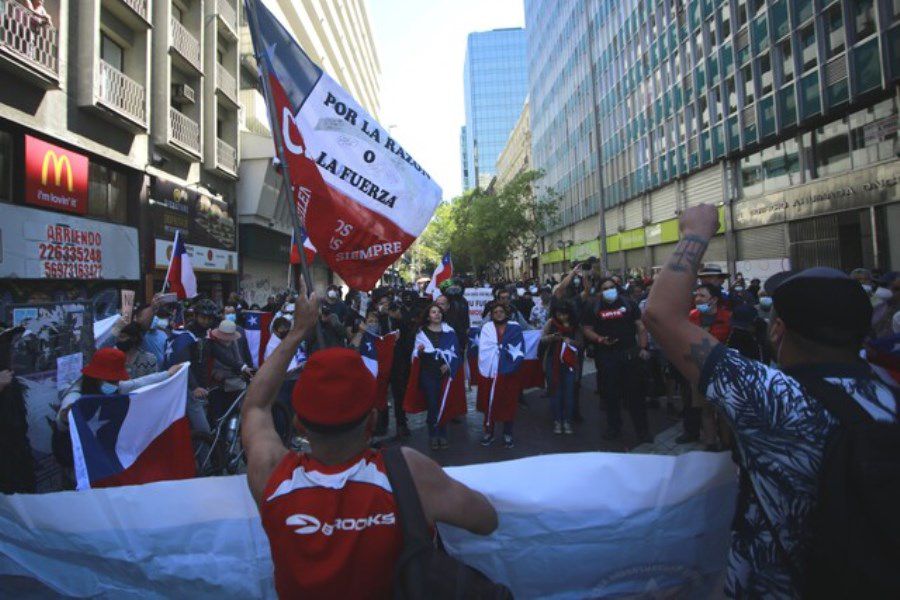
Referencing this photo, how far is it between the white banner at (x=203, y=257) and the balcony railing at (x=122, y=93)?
11.3ft

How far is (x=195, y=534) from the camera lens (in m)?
2.01

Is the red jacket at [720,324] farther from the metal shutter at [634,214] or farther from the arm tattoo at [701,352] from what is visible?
the metal shutter at [634,214]

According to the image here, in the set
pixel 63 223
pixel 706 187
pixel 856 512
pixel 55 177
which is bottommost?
pixel 856 512

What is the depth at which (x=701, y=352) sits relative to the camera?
4.78 ft

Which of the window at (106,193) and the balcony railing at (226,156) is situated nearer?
the window at (106,193)

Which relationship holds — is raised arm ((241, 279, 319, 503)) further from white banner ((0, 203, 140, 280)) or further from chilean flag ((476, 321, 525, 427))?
white banner ((0, 203, 140, 280))

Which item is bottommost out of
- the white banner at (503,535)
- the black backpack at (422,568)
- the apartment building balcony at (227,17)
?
the white banner at (503,535)

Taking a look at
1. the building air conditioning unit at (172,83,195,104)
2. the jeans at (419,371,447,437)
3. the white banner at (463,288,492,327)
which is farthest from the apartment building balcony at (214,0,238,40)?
the jeans at (419,371,447,437)

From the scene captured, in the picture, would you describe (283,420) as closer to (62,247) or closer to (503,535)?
(503,535)

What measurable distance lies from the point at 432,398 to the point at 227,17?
1952cm

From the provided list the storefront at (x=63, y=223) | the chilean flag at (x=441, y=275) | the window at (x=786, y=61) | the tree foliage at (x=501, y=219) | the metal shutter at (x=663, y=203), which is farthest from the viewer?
the tree foliage at (x=501, y=219)

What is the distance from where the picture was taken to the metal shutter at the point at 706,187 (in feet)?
80.8

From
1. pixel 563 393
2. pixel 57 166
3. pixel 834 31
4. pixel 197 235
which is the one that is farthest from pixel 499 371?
pixel 834 31

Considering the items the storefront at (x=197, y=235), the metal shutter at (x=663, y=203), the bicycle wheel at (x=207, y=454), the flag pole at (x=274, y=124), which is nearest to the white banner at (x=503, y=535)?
the flag pole at (x=274, y=124)
